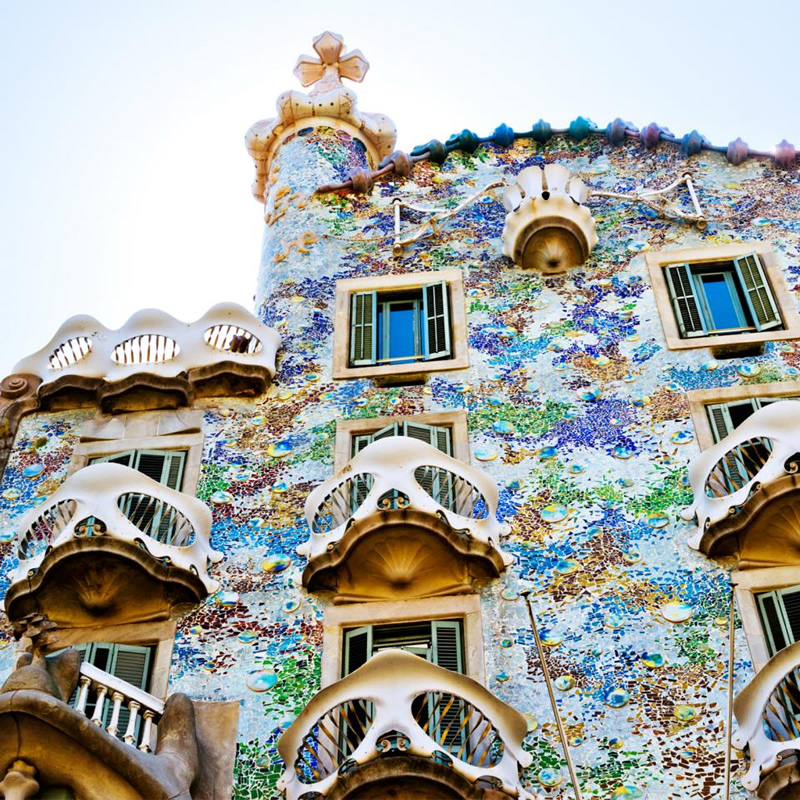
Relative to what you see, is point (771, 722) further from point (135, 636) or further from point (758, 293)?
point (758, 293)

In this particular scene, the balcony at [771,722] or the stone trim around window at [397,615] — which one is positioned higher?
the stone trim around window at [397,615]

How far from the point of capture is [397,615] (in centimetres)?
1420

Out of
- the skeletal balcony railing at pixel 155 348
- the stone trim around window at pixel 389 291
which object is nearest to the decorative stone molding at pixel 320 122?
the stone trim around window at pixel 389 291

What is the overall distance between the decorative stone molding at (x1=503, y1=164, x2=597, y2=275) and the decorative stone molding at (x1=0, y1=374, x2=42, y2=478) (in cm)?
538

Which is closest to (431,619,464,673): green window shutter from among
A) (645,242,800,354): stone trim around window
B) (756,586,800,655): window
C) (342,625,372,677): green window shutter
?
(342,625,372,677): green window shutter

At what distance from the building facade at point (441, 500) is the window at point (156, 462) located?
4 centimetres

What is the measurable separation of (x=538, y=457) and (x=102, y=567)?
4.19 metres

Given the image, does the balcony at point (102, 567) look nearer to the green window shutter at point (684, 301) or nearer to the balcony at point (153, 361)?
the balcony at point (153, 361)

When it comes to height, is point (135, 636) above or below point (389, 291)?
below

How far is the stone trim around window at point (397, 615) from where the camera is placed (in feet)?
45.9

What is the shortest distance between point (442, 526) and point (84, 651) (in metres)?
3.22

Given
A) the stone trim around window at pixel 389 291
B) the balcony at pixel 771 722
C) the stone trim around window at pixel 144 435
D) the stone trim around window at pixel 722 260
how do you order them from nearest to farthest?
the balcony at pixel 771 722 → the stone trim around window at pixel 144 435 → the stone trim around window at pixel 722 260 → the stone trim around window at pixel 389 291

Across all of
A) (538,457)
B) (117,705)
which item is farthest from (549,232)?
(117,705)

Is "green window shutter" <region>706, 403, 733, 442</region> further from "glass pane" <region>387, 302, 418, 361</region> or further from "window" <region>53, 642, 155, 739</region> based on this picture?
"window" <region>53, 642, 155, 739</region>
